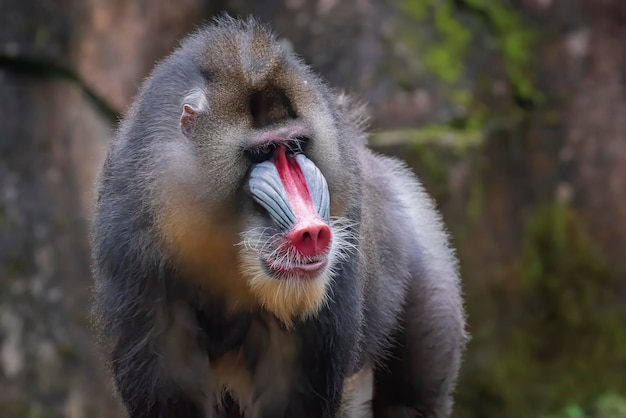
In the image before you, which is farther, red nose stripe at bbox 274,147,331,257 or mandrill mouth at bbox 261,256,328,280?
mandrill mouth at bbox 261,256,328,280

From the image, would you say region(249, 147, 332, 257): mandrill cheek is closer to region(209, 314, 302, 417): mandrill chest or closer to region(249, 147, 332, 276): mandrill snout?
region(249, 147, 332, 276): mandrill snout

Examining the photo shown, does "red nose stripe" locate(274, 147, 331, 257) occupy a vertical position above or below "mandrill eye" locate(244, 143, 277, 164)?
below

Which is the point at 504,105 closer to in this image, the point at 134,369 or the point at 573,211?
the point at 573,211

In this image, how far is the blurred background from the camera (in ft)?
22.1

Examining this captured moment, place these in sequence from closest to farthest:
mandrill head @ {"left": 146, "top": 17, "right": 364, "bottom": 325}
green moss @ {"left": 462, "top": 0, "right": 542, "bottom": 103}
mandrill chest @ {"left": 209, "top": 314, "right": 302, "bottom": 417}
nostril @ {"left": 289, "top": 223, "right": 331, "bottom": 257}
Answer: nostril @ {"left": 289, "top": 223, "right": 331, "bottom": 257}
mandrill head @ {"left": 146, "top": 17, "right": 364, "bottom": 325}
mandrill chest @ {"left": 209, "top": 314, "right": 302, "bottom": 417}
green moss @ {"left": 462, "top": 0, "right": 542, "bottom": 103}

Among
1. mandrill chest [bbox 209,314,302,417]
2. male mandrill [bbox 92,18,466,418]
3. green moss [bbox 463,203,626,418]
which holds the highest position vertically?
male mandrill [bbox 92,18,466,418]

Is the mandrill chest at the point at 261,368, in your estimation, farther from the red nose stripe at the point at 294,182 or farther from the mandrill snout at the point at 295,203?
the red nose stripe at the point at 294,182

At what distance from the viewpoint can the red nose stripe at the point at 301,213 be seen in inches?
124

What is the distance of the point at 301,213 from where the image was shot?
3184 millimetres

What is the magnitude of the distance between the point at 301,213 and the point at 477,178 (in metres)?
3.72

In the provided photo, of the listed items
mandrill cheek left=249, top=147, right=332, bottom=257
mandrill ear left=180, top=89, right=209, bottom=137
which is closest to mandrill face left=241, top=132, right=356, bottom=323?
mandrill cheek left=249, top=147, right=332, bottom=257

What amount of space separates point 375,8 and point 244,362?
3.43m

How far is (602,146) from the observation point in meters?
6.87

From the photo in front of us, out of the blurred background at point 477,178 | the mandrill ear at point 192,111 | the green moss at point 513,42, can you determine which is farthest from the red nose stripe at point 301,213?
the green moss at point 513,42
